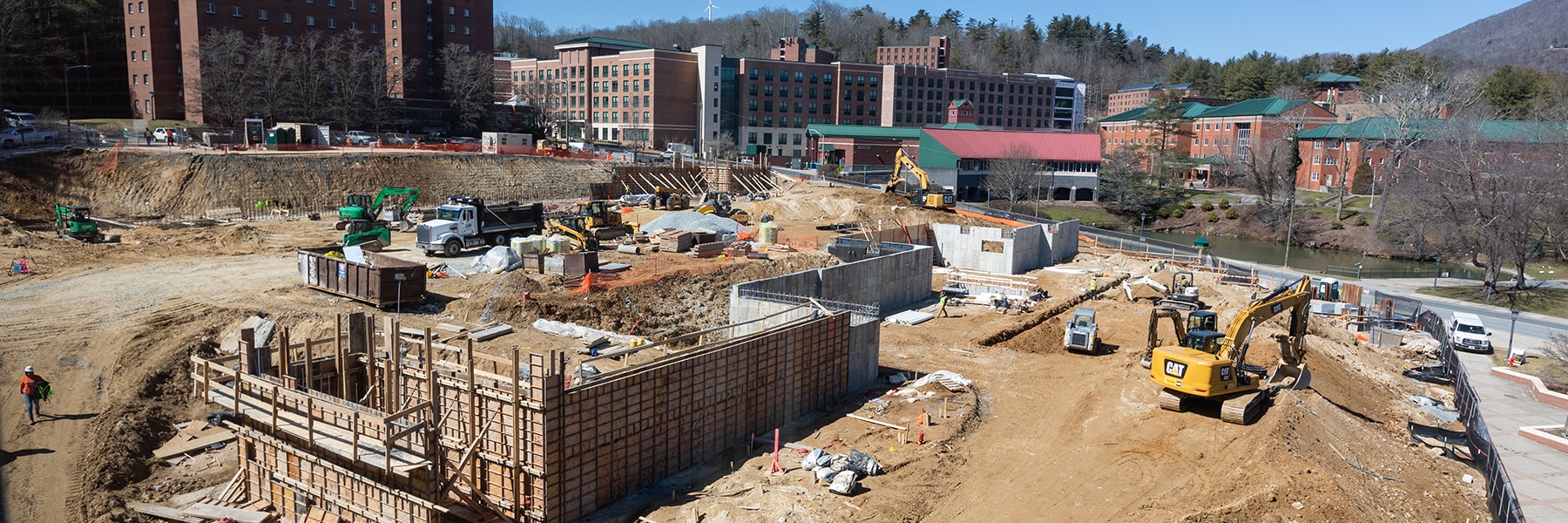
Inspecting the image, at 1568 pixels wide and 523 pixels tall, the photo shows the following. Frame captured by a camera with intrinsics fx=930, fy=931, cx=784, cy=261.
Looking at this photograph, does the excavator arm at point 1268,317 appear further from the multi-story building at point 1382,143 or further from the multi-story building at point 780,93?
the multi-story building at point 780,93

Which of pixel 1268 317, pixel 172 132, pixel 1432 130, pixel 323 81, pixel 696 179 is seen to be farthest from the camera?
pixel 1432 130

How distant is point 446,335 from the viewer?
23.7 m

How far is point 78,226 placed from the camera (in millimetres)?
34625

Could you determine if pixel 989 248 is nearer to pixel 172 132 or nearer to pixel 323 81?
pixel 172 132

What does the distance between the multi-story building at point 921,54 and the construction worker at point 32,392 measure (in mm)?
113673

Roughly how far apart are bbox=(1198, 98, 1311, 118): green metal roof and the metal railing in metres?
70.7

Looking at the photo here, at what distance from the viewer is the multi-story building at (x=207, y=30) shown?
63688 millimetres

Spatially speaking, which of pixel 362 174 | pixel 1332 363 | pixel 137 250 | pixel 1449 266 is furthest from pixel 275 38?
pixel 1449 266

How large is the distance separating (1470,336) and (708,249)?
26.1 meters

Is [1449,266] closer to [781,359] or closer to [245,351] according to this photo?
[781,359]

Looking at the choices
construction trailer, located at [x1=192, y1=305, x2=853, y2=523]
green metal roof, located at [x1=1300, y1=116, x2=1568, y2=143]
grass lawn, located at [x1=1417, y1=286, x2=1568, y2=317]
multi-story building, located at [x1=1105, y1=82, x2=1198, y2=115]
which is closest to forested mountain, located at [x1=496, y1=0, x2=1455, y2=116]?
multi-story building, located at [x1=1105, y1=82, x2=1198, y2=115]

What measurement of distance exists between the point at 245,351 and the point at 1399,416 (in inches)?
1013

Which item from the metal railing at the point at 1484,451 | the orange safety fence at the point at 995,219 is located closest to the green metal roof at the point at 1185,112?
the orange safety fence at the point at 995,219

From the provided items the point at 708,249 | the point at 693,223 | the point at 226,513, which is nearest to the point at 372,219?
the point at 693,223
